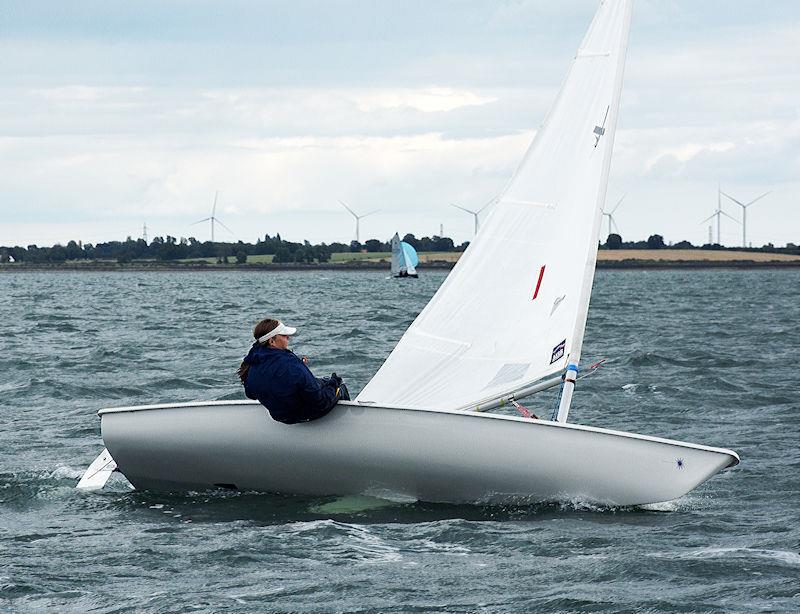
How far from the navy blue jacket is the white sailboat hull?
18cm

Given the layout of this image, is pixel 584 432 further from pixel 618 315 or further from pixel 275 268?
pixel 275 268

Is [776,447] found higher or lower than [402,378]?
lower

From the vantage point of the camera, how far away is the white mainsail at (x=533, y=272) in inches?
380

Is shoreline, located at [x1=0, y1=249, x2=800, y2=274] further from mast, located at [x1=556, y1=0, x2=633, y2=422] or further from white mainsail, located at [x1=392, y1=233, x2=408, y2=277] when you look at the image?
mast, located at [x1=556, y1=0, x2=633, y2=422]

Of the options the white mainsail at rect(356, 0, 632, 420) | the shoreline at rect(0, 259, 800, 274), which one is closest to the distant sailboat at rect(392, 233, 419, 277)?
the shoreline at rect(0, 259, 800, 274)

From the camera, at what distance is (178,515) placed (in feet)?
29.0

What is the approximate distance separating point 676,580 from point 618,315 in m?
30.0

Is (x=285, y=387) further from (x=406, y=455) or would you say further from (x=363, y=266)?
(x=363, y=266)

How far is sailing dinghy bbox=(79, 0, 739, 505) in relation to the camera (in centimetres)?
871

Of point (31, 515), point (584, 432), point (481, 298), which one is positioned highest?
point (481, 298)

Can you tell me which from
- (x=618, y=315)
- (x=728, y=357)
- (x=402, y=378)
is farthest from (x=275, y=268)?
(x=402, y=378)

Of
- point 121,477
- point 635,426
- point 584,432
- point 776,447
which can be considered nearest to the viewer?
point 584,432

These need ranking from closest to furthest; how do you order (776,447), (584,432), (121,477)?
(584,432)
(121,477)
(776,447)

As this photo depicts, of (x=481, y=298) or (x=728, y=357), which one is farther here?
(x=728, y=357)
